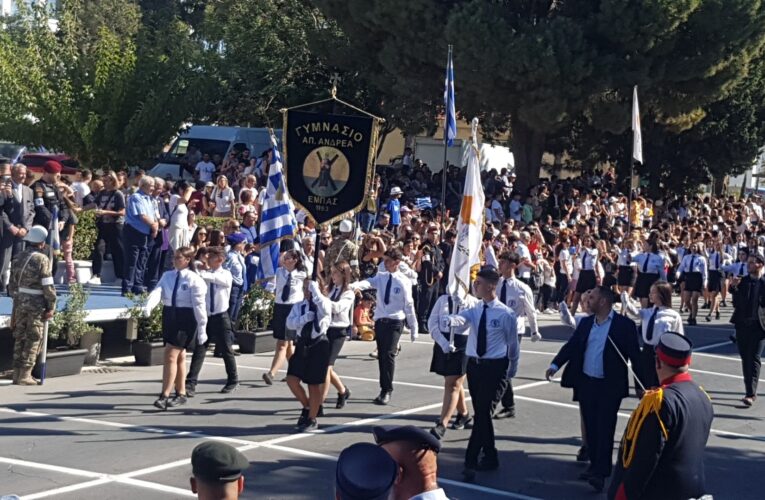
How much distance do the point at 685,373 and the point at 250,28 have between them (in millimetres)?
29241

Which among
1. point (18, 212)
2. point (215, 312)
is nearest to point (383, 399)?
point (215, 312)

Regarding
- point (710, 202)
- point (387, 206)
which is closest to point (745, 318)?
point (387, 206)

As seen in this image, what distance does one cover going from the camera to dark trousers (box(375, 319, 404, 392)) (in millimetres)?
13539

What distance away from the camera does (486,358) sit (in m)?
10.5

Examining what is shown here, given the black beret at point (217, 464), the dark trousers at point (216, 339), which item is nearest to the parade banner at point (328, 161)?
the dark trousers at point (216, 339)

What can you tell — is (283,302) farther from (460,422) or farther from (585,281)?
(585,281)

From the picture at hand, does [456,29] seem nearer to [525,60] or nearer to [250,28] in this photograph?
[525,60]

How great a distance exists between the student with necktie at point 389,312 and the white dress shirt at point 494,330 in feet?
9.05

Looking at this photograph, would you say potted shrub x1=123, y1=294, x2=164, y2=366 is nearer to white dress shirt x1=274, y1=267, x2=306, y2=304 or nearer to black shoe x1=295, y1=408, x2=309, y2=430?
white dress shirt x1=274, y1=267, x2=306, y2=304

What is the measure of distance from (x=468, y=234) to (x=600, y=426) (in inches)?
127

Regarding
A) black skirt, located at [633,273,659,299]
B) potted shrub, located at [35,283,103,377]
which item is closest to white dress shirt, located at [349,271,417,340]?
potted shrub, located at [35,283,103,377]

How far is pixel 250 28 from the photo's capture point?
113 feet

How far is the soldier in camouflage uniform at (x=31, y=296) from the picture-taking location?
543 inches

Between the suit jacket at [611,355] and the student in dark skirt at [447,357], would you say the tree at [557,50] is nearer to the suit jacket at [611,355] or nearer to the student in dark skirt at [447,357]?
the student in dark skirt at [447,357]
